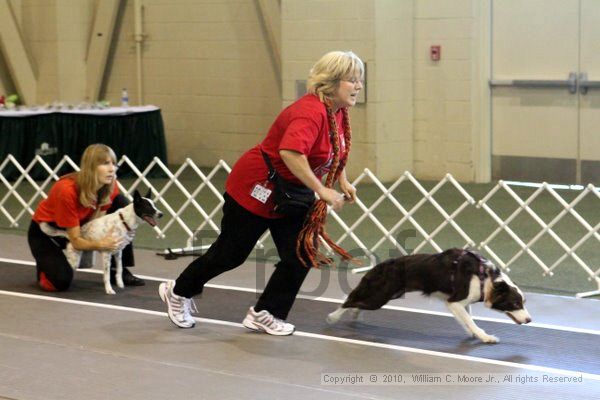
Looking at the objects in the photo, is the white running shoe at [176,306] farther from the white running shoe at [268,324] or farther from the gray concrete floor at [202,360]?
the white running shoe at [268,324]

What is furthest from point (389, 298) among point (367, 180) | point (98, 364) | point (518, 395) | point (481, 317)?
point (367, 180)

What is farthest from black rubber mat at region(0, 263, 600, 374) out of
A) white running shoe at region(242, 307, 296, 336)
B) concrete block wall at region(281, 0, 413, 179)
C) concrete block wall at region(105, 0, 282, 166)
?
concrete block wall at region(105, 0, 282, 166)

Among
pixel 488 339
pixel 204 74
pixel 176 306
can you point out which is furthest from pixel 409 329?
pixel 204 74

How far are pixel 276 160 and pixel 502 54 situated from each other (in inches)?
206

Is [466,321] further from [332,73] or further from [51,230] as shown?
[51,230]

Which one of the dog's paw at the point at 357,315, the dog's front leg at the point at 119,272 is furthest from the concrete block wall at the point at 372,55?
the dog's paw at the point at 357,315

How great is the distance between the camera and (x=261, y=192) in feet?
13.4

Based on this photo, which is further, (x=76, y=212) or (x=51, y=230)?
(x=51, y=230)

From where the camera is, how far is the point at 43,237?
5180 millimetres

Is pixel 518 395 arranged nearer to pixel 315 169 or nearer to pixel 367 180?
pixel 315 169

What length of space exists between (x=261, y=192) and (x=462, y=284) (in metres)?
0.86

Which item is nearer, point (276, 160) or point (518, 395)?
point (518, 395)

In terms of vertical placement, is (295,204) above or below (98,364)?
above

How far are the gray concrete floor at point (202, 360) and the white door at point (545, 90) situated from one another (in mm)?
3879
